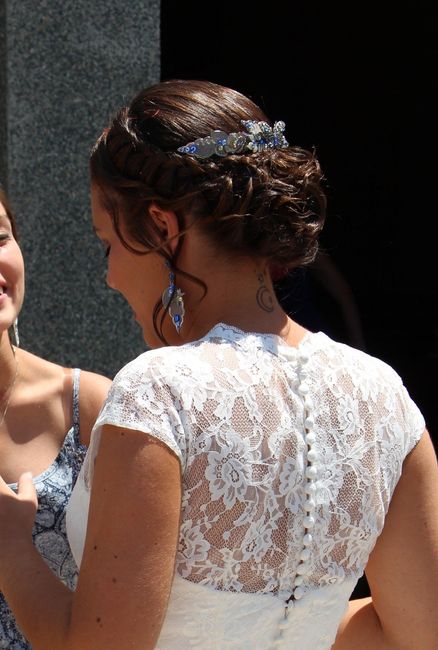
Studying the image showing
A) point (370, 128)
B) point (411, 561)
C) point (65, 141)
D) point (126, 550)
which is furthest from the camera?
point (370, 128)

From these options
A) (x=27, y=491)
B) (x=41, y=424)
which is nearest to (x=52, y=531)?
(x=41, y=424)

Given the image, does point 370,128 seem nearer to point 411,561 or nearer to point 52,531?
point 52,531

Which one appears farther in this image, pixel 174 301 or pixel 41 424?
pixel 41 424

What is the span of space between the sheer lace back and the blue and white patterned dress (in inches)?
31.8

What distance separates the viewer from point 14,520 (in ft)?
5.08

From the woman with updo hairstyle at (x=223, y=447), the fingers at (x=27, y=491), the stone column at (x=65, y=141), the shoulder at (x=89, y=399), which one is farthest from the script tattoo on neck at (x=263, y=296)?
the stone column at (x=65, y=141)

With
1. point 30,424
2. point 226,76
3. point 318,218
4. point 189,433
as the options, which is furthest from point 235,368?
point 226,76

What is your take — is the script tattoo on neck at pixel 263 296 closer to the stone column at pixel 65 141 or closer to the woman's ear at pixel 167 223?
the woman's ear at pixel 167 223

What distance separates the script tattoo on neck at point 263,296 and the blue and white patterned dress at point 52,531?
879mm

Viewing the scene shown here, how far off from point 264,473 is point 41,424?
1030mm

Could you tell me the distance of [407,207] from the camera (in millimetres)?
7094

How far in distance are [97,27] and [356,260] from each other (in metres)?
3.82

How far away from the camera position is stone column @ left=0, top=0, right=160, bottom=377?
3.56m

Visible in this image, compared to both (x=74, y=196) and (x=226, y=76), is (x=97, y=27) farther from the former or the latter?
(x=226, y=76)
